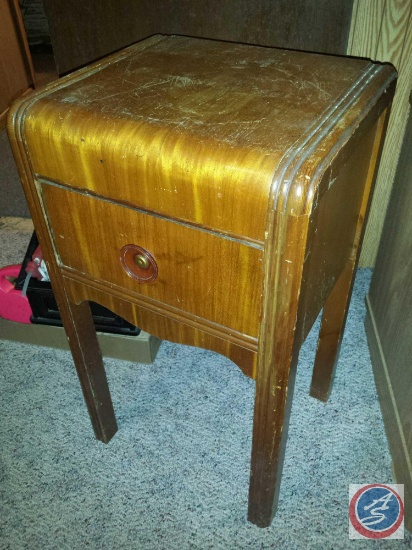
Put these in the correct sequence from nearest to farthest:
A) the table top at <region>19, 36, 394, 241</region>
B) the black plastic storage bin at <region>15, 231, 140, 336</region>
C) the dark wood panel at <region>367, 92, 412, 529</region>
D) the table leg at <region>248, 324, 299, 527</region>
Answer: the table top at <region>19, 36, 394, 241</region>
the table leg at <region>248, 324, 299, 527</region>
the dark wood panel at <region>367, 92, 412, 529</region>
the black plastic storage bin at <region>15, 231, 140, 336</region>

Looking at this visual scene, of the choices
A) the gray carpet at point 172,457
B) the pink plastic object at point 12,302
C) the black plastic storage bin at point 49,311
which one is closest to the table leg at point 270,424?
the gray carpet at point 172,457

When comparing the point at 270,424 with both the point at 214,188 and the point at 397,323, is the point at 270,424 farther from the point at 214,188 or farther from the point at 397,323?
the point at 397,323

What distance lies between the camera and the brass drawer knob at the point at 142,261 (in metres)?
0.69

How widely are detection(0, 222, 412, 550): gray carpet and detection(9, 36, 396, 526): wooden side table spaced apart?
18 centimetres

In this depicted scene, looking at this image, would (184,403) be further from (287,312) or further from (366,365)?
(287,312)

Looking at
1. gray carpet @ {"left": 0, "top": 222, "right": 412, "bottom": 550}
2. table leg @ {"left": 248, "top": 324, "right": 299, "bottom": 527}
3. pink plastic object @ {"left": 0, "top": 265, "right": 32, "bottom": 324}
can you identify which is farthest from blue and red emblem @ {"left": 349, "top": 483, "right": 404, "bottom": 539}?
pink plastic object @ {"left": 0, "top": 265, "right": 32, "bottom": 324}

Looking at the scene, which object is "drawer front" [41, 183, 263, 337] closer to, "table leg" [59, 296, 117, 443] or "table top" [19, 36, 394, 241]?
"table top" [19, 36, 394, 241]

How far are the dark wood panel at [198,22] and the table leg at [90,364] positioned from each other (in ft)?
2.52

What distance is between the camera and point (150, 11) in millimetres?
1208

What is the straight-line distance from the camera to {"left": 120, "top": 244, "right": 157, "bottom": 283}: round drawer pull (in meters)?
0.69

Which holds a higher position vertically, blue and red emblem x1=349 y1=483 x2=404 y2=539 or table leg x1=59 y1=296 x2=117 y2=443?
table leg x1=59 y1=296 x2=117 y2=443

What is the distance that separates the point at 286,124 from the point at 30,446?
929 millimetres

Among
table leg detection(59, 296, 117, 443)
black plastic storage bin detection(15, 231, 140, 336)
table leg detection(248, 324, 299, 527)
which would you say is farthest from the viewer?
black plastic storage bin detection(15, 231, 140, 336)

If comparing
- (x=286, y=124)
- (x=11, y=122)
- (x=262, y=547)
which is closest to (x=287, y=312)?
(x=286, y=124)
